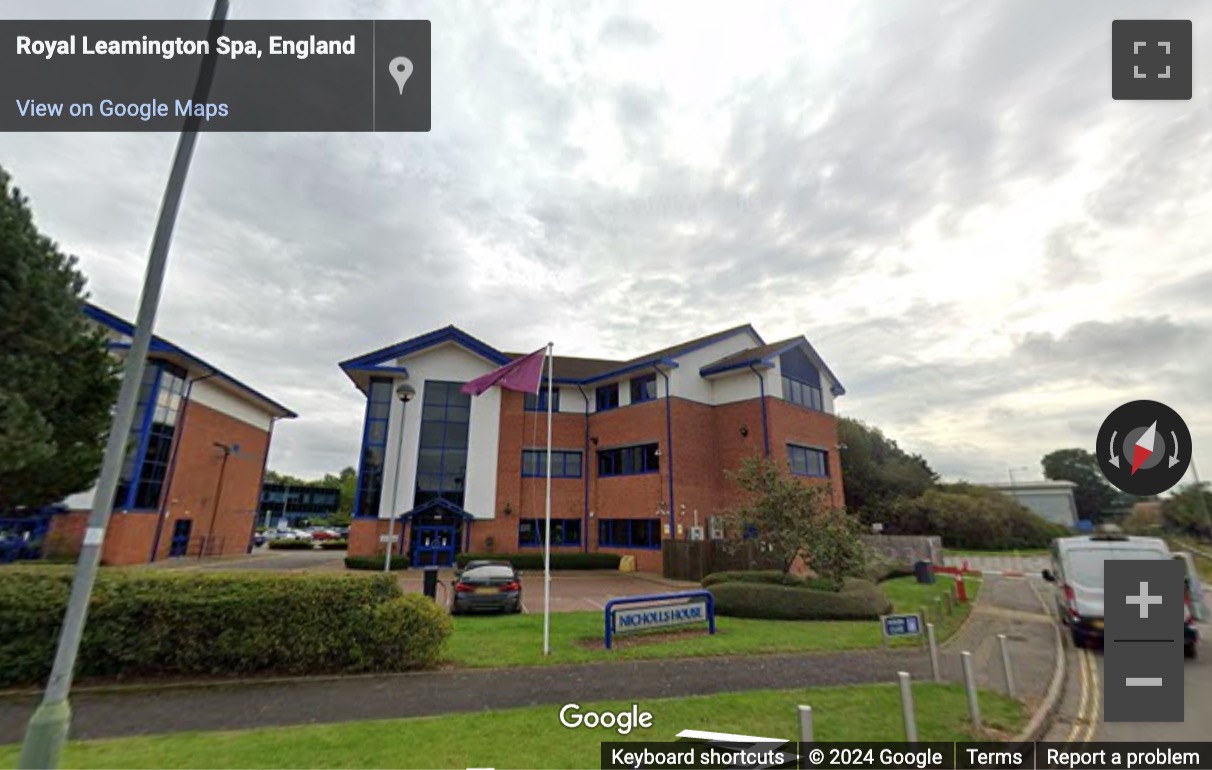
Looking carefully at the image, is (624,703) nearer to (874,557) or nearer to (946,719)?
(946,719)

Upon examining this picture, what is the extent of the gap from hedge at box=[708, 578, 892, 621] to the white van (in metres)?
3.97

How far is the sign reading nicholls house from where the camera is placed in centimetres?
1025

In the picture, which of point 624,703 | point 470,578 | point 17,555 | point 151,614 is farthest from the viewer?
point 17,555

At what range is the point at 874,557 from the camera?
15531mm

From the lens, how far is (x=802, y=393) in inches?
1085

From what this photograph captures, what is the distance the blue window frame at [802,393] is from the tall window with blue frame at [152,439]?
2934 cm

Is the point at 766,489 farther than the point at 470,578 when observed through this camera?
Yes

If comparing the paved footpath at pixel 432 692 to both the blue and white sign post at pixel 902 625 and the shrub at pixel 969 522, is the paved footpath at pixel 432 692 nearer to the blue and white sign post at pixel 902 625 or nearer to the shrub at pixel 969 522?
the blue and white sign post at pixel 902 625

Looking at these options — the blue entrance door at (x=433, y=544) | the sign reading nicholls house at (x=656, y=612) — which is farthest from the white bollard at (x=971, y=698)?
the blue entrance door at (x=433, y=544)

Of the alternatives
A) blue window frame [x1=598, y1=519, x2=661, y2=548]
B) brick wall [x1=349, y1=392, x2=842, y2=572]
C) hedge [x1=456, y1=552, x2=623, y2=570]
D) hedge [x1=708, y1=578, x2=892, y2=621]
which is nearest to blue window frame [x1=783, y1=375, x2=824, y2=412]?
brick wall [x1=349, y1=392, x2=842, y2=572]

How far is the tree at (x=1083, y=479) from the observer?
206 feet

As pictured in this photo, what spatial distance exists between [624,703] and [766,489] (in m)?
10.7

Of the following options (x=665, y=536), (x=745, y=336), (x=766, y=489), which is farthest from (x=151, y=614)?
(x=745, y=336)

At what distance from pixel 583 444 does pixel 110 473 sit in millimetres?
24451
